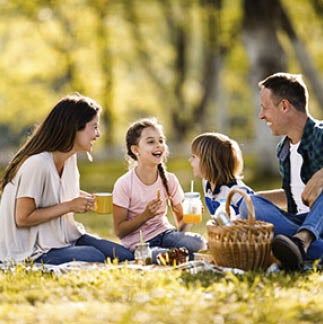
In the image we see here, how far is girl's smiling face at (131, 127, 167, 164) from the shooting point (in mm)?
5965

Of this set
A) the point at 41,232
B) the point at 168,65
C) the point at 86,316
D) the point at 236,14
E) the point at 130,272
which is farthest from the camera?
the point at 168,65

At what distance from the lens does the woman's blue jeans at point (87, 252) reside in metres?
5.51

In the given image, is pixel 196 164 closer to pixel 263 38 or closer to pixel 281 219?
pixel 281 219

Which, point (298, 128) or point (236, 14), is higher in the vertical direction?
point (236, 14)

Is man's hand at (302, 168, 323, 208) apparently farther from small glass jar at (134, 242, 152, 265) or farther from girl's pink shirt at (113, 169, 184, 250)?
girl's pink shirt at (113, 169, 184, 250)

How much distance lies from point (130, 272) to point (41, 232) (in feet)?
3.22

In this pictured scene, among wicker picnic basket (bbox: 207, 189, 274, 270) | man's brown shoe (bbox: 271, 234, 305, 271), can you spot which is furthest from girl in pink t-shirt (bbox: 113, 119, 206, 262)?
man's brown shoe (bbox: 271, 234, 305, 271)

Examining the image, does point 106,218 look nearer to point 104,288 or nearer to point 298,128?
point 298,128

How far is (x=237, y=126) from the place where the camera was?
112ft

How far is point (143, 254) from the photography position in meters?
5.43

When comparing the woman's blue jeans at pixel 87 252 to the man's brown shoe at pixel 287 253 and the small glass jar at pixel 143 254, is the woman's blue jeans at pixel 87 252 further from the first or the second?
the man's brown shoe at pixel 287 253

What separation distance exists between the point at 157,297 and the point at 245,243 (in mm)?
948

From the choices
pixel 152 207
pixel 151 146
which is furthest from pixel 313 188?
pixel 151 146

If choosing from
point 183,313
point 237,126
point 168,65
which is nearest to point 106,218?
point 183,313
